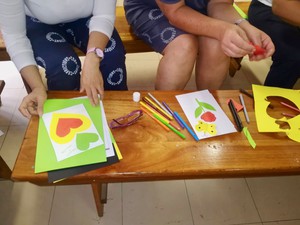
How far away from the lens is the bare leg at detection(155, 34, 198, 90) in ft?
2.90

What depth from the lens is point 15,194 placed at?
39.3 inches

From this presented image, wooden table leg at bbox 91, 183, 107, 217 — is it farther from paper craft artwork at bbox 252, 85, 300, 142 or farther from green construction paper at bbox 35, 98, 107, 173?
paper craft artwork at bbox 252, 85, 300, 142

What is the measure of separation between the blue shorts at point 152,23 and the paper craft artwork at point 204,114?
0.26m

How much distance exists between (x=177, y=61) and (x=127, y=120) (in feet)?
1.03

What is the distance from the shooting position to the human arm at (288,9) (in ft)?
3.01

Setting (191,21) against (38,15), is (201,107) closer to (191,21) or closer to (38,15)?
(191,21)

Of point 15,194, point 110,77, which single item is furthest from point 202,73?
point 15,194

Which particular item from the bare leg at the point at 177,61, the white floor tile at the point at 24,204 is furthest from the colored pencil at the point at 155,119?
the white floor tile at the point at 24,204

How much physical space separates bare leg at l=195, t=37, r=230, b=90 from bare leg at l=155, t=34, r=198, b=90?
0.04 metres

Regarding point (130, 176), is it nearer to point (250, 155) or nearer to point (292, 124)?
point (250, 155)

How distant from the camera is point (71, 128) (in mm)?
644

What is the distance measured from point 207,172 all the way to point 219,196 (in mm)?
511

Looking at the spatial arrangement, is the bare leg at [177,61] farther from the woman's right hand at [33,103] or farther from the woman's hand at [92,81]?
the woman's right hand at [33,103]

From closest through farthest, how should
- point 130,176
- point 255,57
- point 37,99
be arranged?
point 130,176 → point 37,99 → point 255,57
